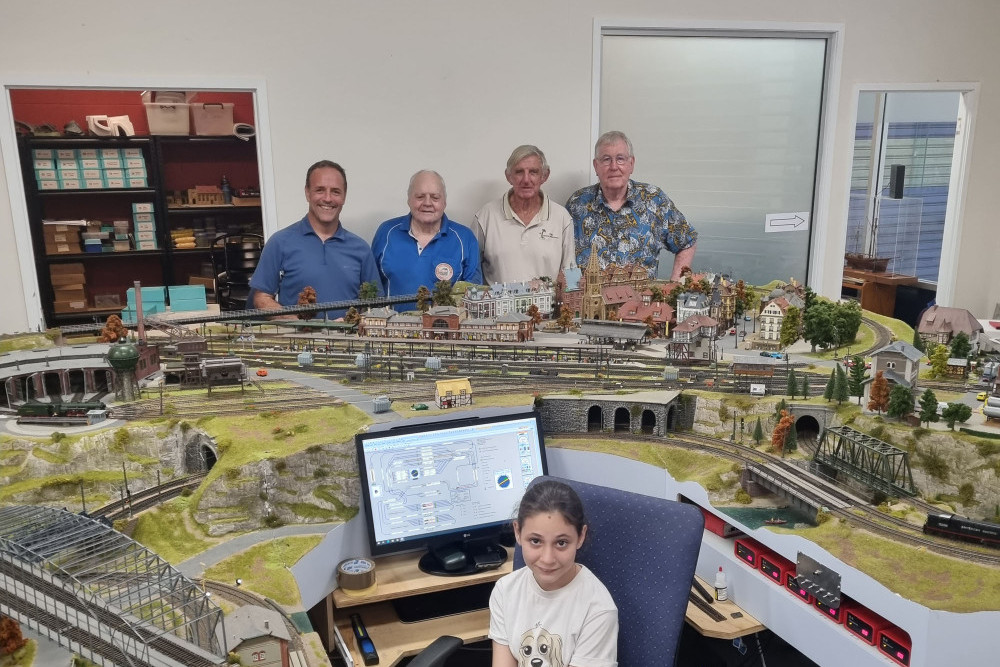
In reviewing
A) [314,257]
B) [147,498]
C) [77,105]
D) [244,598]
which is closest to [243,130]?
[77,105]

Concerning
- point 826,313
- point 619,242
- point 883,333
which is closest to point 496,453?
point 826,313

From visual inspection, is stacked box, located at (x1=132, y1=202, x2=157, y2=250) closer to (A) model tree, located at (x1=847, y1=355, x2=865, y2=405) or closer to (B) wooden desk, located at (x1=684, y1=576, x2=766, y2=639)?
(B) wooden desk, located at (x1=684, y1=576, x2=766, y2=639)

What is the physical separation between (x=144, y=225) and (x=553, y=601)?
520 cm

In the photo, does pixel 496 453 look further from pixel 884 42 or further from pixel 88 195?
pixel 884 42

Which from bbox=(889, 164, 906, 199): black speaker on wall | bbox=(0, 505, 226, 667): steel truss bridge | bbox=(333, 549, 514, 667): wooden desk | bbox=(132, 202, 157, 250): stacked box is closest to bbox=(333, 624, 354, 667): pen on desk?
bbox=(333, 549, 514, 667): wooden desk

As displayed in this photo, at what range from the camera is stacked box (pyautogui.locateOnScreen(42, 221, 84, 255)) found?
5621mm

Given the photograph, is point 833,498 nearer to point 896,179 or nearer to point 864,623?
point 864,623

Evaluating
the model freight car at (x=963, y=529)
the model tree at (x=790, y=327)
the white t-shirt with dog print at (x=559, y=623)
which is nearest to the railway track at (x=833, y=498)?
the model freight car at (x=963, y=529)

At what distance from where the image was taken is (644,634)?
2.25 m

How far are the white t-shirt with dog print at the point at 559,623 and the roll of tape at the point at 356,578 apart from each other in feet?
2.22

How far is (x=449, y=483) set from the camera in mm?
2967

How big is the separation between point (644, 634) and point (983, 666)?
97 centimetres

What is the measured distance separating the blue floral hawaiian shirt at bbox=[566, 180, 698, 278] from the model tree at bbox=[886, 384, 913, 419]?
2.42 meters

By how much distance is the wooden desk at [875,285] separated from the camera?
22.6ft
